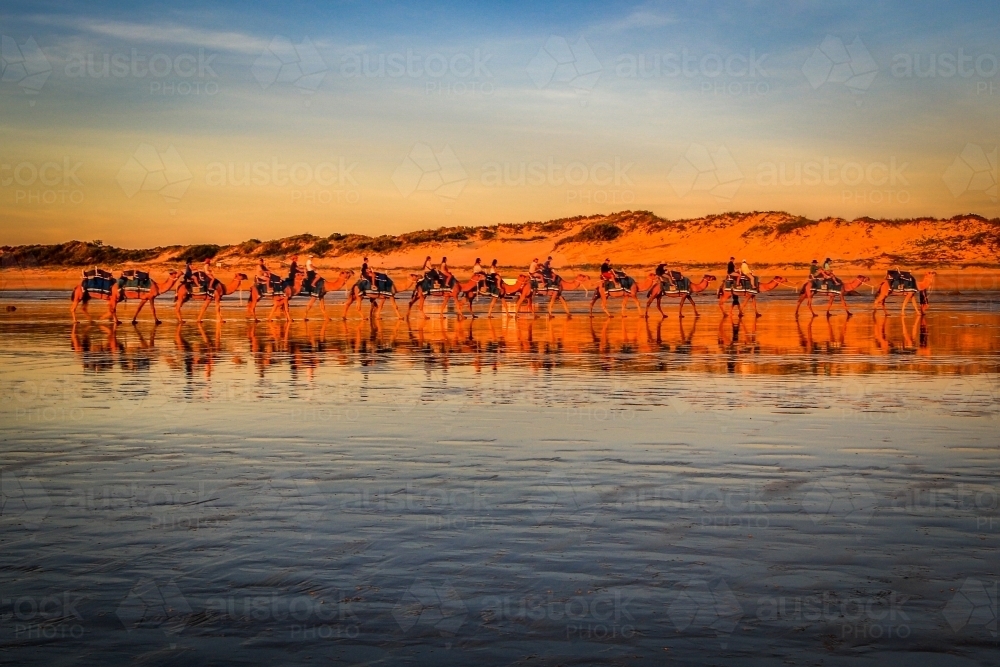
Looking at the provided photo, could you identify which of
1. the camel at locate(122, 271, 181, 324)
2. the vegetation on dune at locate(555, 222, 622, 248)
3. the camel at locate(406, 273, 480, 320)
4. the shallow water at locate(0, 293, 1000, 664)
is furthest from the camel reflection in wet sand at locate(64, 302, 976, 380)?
the vegetation on dune at locate(555, 222, 622, 248)

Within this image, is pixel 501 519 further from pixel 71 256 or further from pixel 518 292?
pixel 71 256

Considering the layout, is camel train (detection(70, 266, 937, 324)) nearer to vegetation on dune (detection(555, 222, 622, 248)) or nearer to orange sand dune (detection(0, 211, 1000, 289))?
orange sand dune (detection(0, 211, 1000, 289))

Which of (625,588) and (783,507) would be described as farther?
(783,507)

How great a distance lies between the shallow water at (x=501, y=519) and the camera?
5648 mm

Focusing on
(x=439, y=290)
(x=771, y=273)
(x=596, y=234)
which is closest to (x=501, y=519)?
(x=439, y=290)

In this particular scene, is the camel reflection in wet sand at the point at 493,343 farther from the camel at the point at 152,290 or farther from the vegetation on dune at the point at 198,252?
the vegetation on dune at the point at 198,252

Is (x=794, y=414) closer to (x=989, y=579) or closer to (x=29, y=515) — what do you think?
(x=989, y=579)

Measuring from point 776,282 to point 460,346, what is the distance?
65.8ft

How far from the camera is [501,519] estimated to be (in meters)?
7.98

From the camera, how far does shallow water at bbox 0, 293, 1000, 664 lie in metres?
5.65

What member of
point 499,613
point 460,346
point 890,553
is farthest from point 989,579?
point 460,346

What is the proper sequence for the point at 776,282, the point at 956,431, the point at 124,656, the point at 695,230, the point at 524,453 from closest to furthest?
1. the point at 124,656
2. the point at 524,453
3. the point at 956,431
4. the point at 776,282
5. the point at 695,230

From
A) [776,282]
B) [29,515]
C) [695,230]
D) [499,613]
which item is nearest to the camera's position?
[499,613]

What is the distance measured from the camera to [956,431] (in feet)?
39.1
